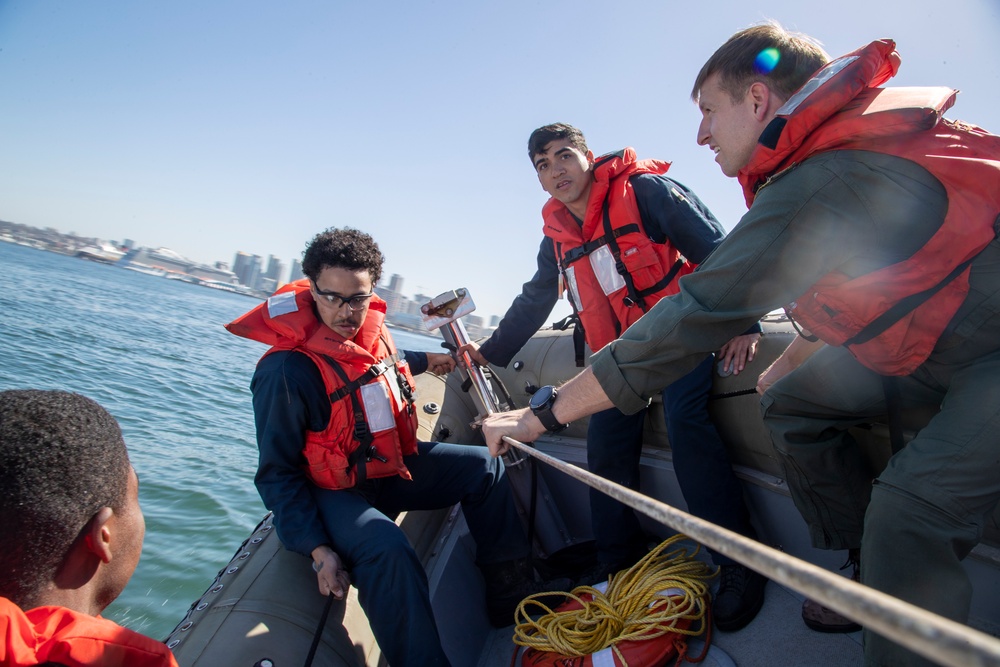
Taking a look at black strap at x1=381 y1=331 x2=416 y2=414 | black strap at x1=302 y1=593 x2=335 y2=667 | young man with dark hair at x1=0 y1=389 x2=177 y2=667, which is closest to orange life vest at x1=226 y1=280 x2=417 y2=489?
black strap at x1=381 y1=331 x2=416 y2=414

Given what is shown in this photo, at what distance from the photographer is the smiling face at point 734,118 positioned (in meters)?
1.64

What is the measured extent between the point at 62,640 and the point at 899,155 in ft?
6.19

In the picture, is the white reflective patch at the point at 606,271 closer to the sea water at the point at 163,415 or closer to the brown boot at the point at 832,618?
the brown boot at the point at 832,618

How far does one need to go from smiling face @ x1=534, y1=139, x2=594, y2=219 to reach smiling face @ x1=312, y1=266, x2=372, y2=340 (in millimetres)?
1119

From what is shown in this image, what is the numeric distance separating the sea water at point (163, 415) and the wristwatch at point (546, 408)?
3367mm

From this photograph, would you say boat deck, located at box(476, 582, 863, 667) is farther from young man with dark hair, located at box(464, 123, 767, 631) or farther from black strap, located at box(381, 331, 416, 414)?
black strap, located at box(381, 331, 416, 414)

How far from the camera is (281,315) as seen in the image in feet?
8.85

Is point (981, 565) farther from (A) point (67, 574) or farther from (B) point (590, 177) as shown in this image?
(A) point (67, 574)

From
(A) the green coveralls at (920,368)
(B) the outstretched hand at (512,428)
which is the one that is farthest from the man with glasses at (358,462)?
(A) the green coveralls at (920,368)

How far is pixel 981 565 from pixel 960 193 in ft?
4.15

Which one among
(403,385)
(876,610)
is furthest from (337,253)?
(876,610)

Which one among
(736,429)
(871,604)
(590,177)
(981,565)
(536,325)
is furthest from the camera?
(536,325)

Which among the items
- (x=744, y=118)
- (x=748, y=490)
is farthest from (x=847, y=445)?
(x=744, y=118)

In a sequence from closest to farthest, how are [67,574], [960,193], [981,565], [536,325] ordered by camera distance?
[67,574]
[960,193]
[981,565]
[536,325]
